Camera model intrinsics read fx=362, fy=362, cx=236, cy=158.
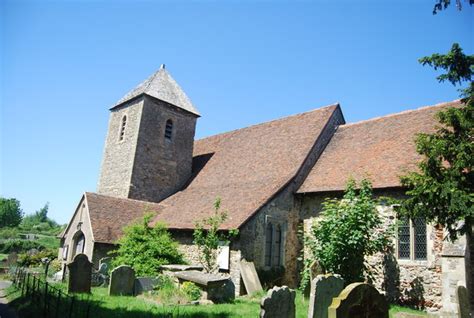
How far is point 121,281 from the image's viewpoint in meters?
12.6

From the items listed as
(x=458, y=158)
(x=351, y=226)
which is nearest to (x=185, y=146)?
(x=351, y=226)

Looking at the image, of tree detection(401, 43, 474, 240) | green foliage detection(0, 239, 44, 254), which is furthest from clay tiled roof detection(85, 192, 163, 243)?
green foliage detection(0, 239, 44, 254)

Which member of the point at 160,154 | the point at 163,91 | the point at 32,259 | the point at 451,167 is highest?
the point at 163,91

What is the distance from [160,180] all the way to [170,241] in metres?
7.45

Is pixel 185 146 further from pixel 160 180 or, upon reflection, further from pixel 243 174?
pixel 243 174

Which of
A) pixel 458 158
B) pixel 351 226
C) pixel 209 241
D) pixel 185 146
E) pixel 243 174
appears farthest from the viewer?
pixel 185 146

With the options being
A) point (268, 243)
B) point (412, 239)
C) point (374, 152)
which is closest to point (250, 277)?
point (268, 243)

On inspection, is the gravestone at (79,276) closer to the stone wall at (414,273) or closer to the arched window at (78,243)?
the arched window at (78,243)

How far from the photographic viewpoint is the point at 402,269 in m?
12.9

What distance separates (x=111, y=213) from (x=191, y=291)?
936 centimetres

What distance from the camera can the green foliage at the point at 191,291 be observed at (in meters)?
11.3

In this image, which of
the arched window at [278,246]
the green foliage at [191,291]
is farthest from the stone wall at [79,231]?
the arched window at [278,246]

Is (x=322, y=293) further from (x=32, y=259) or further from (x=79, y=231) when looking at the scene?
(x=32, y=259)

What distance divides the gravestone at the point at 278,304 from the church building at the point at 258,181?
5.82 metres
